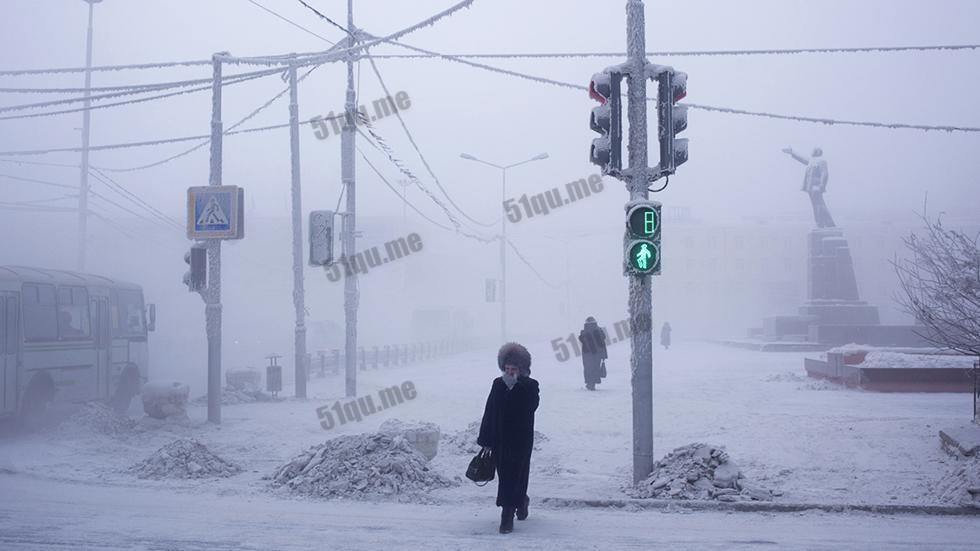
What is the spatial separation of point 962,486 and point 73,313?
597 inches

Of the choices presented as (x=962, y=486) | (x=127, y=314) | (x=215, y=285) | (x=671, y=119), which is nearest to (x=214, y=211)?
(x=215, y=285)

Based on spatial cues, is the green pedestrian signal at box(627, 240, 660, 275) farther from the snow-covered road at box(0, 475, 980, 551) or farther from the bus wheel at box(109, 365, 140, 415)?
the bus wheel at box(109, 365, 140, 415)

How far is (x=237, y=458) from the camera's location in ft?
42.0

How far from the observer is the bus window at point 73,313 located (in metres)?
16.5

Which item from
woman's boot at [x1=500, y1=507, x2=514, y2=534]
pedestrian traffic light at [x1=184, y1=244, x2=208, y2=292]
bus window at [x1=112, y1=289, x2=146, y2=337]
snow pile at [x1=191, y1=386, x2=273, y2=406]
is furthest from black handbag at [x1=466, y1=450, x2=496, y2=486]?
snow pile at [x1=191, y1=386, x2=273, y2=406]

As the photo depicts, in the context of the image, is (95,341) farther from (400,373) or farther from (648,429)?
(400,373)

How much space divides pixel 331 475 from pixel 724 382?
54.8ft

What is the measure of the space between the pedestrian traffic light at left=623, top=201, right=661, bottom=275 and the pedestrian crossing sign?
8.62 m

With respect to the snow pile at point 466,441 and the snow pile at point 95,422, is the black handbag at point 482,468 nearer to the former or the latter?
the snow pile at point 466,441

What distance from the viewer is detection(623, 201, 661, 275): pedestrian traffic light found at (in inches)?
369

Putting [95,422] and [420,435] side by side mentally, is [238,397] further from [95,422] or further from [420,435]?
[420,435]

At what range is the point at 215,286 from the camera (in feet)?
54.5

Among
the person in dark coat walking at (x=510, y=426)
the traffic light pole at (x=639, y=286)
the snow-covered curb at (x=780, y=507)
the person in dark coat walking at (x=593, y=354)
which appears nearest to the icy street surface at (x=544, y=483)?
the snow-covered curb at (x=780, y=507)

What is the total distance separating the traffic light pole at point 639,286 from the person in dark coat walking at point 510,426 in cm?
216
